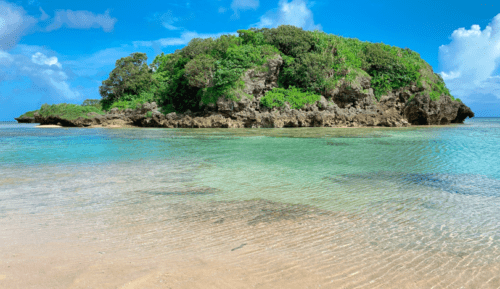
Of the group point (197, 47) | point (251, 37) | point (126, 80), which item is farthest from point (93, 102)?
point (251, 37)

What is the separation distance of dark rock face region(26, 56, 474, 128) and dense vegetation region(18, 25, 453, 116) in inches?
36.6

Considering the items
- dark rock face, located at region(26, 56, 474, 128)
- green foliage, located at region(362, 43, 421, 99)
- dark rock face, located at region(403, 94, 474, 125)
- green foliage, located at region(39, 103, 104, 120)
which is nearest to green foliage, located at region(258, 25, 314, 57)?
dark rock face, located at region(26, 56, 474, 128)

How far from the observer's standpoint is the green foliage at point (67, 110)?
132 ft

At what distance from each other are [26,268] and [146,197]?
9.26 feet

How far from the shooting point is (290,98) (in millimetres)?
35219

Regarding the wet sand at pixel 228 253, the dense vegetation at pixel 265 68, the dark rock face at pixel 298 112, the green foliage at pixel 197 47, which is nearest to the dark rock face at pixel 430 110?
the dark rock face at pixel 298 112

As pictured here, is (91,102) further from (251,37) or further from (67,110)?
(251,37)

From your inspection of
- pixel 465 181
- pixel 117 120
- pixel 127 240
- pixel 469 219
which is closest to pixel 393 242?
pixel 469 219

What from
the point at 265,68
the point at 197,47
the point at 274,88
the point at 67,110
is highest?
the point at 197,47

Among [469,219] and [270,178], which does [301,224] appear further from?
[270,178]

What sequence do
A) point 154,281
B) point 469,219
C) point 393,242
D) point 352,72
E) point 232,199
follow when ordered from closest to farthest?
point 154,281, point 393,242, point 469,219, point 232,199, point 352,72

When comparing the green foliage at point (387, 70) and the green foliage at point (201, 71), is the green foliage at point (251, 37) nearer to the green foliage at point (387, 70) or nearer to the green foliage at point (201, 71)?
the green foliage at point (201, 71)

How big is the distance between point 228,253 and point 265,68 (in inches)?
1317

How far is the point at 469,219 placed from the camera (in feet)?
14.9
